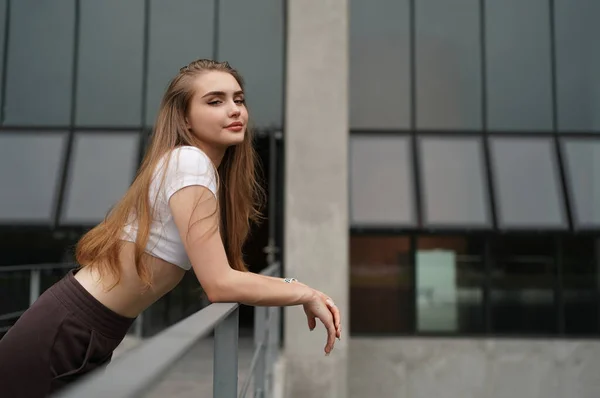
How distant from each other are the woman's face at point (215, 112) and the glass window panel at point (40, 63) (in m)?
8.37

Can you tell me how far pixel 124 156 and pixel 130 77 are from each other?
54.8 inches

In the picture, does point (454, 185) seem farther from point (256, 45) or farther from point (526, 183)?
point (256, 45)

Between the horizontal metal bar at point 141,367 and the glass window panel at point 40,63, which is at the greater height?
the glass window panel at point 40,63

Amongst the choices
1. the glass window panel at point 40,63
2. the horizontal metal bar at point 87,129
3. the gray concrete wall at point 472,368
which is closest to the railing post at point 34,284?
the horizontal metal bar at point 87,129

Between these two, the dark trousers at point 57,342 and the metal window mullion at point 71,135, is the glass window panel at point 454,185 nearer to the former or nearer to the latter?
the metal window mullion at point 71,135

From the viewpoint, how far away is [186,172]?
65.7 inches

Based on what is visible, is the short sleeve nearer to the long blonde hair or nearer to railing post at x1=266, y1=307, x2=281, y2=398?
the long blonde hair

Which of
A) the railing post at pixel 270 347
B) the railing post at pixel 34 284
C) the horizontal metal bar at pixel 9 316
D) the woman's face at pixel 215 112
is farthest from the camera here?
the railing post at pixel 34 284

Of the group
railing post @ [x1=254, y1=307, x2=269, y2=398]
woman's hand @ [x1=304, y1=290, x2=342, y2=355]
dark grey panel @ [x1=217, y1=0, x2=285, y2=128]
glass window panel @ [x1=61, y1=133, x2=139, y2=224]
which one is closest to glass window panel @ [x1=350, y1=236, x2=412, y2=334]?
dark grey panel @ [x1=217, y1=0, x2=285, y2=128]

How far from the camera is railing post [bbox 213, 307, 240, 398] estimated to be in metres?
1.61

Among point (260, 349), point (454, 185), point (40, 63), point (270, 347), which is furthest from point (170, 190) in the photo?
point (40, 63)

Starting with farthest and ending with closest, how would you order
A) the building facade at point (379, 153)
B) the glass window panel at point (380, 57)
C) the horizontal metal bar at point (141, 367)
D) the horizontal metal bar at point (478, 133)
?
1. the glass window panel at point (380, 57)
2. the horizontal metal bar at point (478, 133)
3. the building facade at point (379, 153)
4. the horizontal metal bar at point (141, 367)

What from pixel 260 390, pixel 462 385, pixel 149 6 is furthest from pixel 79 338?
pixel 149 6

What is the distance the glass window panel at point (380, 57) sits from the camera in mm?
9750
